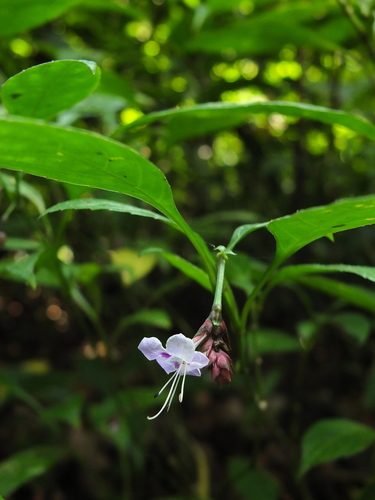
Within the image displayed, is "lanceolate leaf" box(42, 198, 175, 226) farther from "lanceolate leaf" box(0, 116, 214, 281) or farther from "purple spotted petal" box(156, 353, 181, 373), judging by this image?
"purple spotted petal" box(156, 353, 181, 373)

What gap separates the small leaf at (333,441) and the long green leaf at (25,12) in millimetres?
993

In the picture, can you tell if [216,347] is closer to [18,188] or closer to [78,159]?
[78,159]

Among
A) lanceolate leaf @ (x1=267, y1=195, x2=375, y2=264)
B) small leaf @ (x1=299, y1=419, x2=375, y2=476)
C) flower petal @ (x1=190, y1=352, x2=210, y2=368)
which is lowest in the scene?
small leaf @ (x1=299, y1=419, x2=375, y2=476)

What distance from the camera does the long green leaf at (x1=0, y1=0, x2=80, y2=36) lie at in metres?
0.96

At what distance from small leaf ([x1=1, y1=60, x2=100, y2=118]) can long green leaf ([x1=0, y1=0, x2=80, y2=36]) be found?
40cm

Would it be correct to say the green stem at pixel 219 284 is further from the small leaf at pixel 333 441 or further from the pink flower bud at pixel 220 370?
the small leaf at pixel 333 441

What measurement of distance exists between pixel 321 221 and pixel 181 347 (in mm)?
211

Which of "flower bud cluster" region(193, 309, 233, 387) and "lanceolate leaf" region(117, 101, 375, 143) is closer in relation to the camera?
"flower bud cluster" region(193, 309, 233, 387)

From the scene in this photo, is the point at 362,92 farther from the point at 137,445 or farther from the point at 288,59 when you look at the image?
the point at 137,445

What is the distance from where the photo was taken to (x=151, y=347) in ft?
1.74

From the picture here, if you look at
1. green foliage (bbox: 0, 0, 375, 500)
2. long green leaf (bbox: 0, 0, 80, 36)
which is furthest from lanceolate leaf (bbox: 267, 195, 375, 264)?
long green leaf (bbox: 0, 0, 80, 36)

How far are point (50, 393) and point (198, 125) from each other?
2.81 feet

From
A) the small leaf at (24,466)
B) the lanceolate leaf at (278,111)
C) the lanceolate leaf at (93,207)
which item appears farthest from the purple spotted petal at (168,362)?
the small leaf at (24,466)

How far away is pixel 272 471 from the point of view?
1.48 meters
